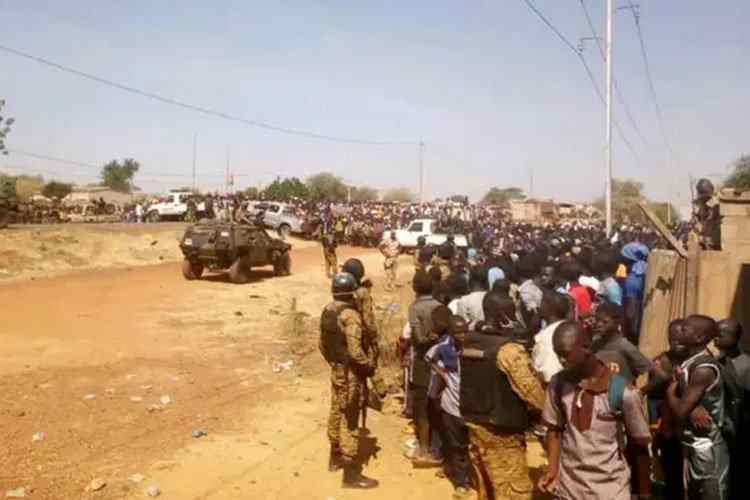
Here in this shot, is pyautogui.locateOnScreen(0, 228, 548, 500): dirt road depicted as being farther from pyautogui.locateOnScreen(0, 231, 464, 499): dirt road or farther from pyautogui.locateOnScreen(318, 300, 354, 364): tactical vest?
pyautogui.locateOnScreen(318, 300, 354, 364): tactical vest

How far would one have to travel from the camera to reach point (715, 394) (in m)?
3.94

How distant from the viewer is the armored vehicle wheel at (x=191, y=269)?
18.3 m

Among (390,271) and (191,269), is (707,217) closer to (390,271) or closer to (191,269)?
(390,271)

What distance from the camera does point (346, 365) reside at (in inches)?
225

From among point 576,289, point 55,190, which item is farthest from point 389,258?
point 55,190

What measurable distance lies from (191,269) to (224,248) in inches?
59.8

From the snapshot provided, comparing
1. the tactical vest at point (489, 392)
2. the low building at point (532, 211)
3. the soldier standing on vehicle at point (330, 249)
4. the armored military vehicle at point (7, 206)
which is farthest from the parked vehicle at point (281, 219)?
the tactical vest at point (489, 392)

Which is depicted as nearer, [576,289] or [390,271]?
[576,289]

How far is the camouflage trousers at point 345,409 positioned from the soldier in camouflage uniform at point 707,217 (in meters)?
4.41

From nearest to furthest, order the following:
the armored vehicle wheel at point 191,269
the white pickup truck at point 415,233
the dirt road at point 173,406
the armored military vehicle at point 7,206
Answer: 1. the dirt road at point 173,406
2. the armored vehicle wheel at point 191,269
3. the armored military vehicle at point 7,206
4. the white pickup truck at point 415,233

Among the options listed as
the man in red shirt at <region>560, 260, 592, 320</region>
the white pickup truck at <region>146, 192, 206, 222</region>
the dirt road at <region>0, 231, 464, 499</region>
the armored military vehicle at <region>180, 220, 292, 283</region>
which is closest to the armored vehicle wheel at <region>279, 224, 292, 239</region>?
the white pickup truck at <region>146, 192, 206, 222</region>

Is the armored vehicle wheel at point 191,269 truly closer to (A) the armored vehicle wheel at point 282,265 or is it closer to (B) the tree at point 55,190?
(A) the armored vehicle wheel at point 282,265

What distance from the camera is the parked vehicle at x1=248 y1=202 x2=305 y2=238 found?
33.3 meters

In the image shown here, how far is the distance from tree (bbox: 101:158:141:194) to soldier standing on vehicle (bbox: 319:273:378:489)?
284 feet
